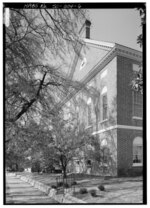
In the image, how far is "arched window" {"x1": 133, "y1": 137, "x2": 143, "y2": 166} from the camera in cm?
475

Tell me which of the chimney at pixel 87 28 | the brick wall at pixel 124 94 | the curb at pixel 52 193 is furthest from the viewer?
the brick wall at pixel 124 94

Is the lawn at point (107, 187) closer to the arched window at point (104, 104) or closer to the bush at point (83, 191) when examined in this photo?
the bush at point (83, 191)

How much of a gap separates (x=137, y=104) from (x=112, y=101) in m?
0.74

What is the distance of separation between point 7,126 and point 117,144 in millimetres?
2567

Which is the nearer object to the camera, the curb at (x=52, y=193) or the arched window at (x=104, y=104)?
the curb at (x=52, y=193)

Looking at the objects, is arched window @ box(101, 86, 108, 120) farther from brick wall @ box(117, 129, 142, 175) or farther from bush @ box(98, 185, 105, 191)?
bush @ box(98, 185, 105, 191)

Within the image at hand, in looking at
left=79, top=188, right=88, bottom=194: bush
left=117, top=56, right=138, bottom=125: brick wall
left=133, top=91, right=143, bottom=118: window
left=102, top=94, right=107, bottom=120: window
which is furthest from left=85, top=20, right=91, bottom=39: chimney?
left=79, top=188, right=88, bottom=194: bush

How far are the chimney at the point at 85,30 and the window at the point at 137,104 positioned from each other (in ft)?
4.71

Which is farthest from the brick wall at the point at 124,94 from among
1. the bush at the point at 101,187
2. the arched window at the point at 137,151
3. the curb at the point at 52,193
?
the curb at the point at 52,193

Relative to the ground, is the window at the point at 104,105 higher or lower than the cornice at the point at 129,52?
lower

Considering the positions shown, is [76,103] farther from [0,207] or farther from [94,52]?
[0,207]

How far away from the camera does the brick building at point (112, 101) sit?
506 centimetres

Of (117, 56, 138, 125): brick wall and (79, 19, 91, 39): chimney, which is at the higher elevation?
(79, 19, 91, 39): chimney

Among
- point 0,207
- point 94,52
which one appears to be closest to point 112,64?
point 94,52
